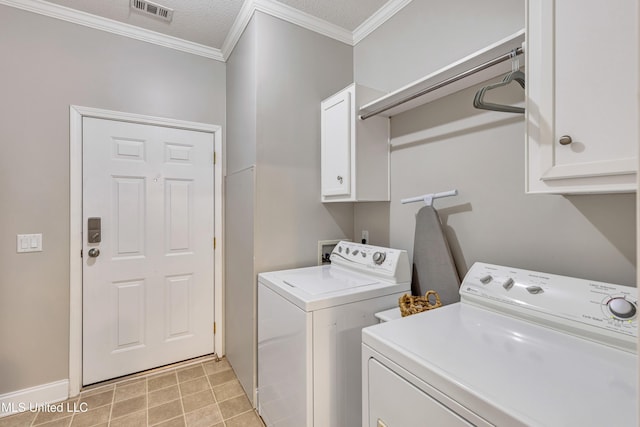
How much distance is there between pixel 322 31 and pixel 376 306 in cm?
199

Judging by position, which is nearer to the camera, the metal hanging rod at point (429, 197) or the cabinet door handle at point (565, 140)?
the cabinet door handle at point (565, 140)

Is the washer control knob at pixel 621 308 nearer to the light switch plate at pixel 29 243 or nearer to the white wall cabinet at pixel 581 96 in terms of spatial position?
the white wall cabinet at pixel 581 96

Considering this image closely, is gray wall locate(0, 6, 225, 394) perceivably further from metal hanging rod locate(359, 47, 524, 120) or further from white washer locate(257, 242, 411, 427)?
metal hanging rod locate(359, 47, 524, 120)

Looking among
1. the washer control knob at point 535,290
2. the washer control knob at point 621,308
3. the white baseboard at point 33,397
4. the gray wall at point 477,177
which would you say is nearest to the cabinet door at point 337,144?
the gray wall at point 477,177

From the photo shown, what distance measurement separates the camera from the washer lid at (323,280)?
4.96 ft

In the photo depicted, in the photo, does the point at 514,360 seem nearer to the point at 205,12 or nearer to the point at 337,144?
the point at 337,144

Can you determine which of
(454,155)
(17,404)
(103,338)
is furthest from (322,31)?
(17,404)

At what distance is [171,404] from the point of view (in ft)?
6.37

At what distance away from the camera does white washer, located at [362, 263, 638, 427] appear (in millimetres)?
650

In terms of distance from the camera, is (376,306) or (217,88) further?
(217,88)

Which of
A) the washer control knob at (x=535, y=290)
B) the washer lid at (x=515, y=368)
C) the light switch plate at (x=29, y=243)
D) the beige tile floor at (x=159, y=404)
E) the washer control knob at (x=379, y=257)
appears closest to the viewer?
the washer lid at (x=515, y=368)

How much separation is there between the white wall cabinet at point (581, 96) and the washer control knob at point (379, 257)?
0.86 metres

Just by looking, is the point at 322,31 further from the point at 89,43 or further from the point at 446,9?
the point at 89,43

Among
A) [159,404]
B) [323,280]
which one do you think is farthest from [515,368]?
[159,404]
